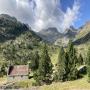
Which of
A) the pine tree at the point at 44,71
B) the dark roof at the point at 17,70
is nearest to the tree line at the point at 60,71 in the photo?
the pine tree at the point at 44,71

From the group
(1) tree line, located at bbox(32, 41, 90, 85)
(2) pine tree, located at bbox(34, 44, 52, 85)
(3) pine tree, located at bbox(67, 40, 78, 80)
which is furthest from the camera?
(2) pine tree, located at bbox(34, 44, 52, 85)

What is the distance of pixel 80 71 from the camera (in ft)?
378

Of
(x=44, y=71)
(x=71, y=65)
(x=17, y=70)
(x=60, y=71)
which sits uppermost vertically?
(x=17, y=70)

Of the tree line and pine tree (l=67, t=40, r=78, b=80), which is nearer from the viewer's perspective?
pine tree (l=67, t=40, r=78, b=80)

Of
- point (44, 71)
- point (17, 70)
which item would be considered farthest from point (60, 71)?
point (17, 70)

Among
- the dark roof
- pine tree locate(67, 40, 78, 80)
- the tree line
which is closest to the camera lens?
pine tree locate(67, 40, 78, 80)

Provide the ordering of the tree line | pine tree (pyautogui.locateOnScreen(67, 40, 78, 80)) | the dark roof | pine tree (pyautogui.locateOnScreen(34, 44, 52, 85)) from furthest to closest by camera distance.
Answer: the dark roof
pine tree (pyautogui.locateOnScreen(34, 44, 52, 85))
the tree line
pine tree (pyautogui.locateOnScreen(67, 40, 78, 80))

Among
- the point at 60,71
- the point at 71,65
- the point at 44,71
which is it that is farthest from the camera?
the point at 44,71

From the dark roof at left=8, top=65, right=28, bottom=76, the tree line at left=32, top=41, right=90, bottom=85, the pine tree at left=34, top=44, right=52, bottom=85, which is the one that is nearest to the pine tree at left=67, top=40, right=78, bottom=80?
the tree line at left=32, top=41, right=90, bottom=85

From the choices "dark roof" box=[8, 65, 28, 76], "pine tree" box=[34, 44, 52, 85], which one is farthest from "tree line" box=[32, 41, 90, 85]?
"dark roof" box=[8, 65, 28, 76]

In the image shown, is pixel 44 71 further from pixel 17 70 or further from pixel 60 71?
pixel 17 70

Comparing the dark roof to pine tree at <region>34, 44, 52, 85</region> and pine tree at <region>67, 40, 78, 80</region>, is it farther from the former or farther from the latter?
pine tree at <region>67, 40, 78, 80</region>

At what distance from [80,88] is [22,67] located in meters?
63.8

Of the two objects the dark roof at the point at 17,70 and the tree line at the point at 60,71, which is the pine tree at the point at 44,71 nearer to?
the tree line at the point at 60,71
